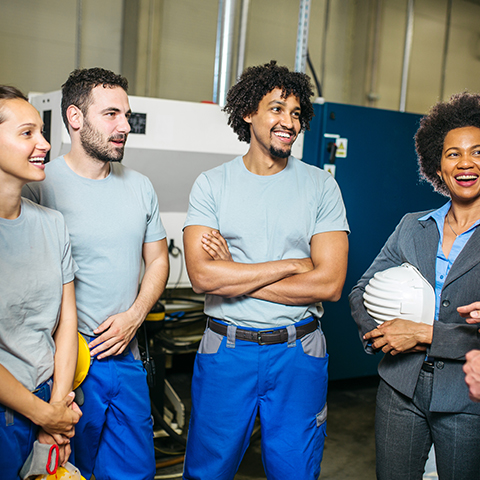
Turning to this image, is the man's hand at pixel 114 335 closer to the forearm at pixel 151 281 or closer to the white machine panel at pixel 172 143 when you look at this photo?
the forearm at pixel 151 281

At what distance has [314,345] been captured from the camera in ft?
5.37

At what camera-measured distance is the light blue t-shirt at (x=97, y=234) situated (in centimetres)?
152

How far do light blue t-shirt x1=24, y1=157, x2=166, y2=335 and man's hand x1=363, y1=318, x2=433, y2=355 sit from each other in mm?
808

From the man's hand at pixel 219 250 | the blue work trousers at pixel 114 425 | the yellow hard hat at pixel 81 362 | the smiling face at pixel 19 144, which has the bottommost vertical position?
the blue work trousers at pixel 114 425

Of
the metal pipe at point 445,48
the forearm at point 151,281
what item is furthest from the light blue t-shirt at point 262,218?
the metal pipe at point 445,48

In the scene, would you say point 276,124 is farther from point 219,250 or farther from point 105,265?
point 105,265

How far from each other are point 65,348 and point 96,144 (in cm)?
64

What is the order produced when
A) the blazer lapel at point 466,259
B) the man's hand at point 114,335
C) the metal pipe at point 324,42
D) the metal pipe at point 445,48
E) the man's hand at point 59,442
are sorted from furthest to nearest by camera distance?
the metal pipe at point 445,48, the metal pipe at point 324,42, the man's hand at point 114,335, the blazer lapel at point 466,259, the man's hand at point 59,442

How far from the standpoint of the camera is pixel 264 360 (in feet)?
5.15

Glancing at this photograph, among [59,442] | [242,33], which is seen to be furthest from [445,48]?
[59,442]

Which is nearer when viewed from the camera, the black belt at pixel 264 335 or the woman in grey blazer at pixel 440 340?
the woman in grey blazer at pixel 440 340

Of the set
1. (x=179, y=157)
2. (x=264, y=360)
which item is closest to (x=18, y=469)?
(x=264, y=360)

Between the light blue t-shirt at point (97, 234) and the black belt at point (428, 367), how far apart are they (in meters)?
0.93

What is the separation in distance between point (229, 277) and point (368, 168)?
6.07 ft
